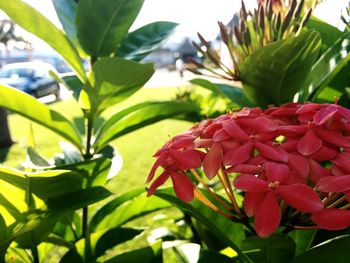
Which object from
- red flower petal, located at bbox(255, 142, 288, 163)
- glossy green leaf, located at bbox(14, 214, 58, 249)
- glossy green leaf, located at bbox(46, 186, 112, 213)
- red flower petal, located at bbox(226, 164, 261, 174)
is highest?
red flower petal, located at bbox(255, 142, 288, 163)

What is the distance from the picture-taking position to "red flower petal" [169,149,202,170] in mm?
593

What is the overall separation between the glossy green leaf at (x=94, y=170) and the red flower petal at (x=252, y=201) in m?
0.41

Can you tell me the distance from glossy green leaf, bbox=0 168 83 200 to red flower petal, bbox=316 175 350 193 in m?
0.42

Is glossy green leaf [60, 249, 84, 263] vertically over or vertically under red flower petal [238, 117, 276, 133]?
under

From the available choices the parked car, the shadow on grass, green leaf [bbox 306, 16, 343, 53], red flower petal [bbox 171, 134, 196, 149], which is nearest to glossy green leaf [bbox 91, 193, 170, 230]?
red flower petal [bbox 171, 134, 196, 149]

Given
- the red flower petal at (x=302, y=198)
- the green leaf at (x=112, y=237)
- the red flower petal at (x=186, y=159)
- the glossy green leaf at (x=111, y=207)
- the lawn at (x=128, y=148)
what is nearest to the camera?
the red flower petal at (x=302, y=198)

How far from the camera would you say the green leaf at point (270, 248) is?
2.16 feet

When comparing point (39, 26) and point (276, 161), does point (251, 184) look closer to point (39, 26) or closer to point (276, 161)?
point (276, 161)

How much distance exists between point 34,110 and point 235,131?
0.52 metres

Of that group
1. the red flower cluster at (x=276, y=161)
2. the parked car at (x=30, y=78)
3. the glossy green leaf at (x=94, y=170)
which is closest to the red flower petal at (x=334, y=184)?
the red flower cluster at (x=276, y=161)

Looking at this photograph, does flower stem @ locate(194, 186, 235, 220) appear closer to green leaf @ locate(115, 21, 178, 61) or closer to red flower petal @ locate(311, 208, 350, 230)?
red flower petal @ locate(311, 208, 350, 230)

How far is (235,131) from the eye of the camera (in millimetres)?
600

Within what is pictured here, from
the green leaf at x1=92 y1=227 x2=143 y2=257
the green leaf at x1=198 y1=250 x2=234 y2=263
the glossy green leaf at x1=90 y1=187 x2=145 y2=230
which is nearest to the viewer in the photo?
the green leaf at x1=198 y1=250 x2=234 y2=263

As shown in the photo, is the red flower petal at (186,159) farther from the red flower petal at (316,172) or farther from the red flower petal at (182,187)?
the red flower petal at (316,172)
